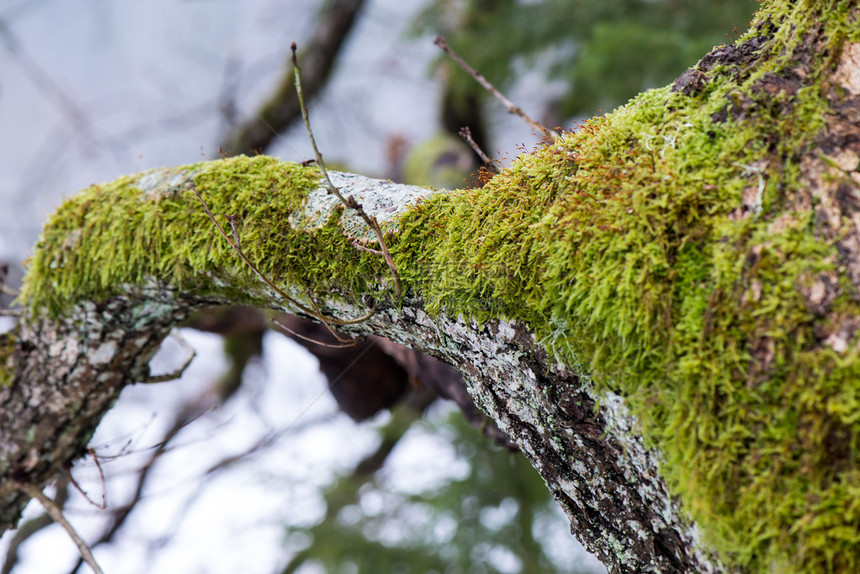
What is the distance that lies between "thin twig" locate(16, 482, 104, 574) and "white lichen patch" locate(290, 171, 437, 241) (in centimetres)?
104

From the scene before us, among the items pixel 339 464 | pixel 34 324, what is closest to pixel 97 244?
pixel 34 324

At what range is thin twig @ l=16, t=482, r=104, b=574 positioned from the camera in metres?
1.41

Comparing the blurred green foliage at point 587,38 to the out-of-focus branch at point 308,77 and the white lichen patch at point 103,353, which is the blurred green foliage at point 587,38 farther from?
the white lichen patch at point 103,353

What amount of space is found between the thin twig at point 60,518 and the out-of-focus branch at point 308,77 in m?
2.68

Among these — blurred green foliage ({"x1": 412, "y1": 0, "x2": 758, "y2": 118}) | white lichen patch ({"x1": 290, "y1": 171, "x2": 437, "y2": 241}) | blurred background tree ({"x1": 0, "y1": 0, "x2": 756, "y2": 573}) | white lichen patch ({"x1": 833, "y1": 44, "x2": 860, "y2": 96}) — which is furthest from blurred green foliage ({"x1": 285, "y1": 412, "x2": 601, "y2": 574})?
white lichen patch ({"x1": 833, "y1": 44, "x2": 860, "y2": 96})

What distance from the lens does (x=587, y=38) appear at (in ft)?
11.4

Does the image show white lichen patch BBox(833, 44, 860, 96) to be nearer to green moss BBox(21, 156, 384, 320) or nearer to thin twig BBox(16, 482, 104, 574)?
Answer: green moss BBox(21, 156, 384, 320)

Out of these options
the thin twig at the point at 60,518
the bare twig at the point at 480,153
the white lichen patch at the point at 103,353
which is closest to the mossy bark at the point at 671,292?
the bare twig at the point at 480,153

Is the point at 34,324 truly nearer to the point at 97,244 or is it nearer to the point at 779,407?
the point at 97,244

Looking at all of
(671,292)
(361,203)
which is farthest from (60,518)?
(671,292)

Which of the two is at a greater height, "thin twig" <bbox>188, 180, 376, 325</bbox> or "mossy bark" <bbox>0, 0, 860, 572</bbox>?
"mossy bark" <bbox>0, 0, 860, 572</bbox>

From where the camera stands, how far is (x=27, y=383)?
5.18 ft

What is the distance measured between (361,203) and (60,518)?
1226mm

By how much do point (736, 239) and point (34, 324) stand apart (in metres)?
1.74
